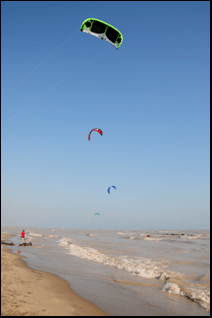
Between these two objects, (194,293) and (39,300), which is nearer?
(39,300)

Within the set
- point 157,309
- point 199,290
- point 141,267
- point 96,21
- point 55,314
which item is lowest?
point 141,267

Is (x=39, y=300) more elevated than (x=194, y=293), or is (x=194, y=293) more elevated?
(x=39, y=300)

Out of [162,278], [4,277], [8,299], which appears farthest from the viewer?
[162,278]

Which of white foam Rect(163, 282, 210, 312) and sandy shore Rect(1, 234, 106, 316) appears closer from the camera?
sandy shore Rect(1, 234, 106, 316)

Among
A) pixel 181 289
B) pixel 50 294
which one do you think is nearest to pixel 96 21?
pixel 50 294

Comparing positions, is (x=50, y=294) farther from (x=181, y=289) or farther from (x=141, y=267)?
(x=141, y=267)

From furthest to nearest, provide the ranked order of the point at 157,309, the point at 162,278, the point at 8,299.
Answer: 1. the point at 162,278
2. the point at 157,309
3. the point at 8,299

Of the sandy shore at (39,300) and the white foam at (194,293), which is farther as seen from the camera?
the white foam at (194,293)

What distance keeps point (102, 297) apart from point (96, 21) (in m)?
12.3

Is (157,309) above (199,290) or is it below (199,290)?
above

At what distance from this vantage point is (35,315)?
169 inches

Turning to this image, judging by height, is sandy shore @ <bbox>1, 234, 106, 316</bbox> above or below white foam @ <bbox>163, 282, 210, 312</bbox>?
above

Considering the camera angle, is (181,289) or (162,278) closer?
(181,289)

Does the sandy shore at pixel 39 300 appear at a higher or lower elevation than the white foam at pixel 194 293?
higher
